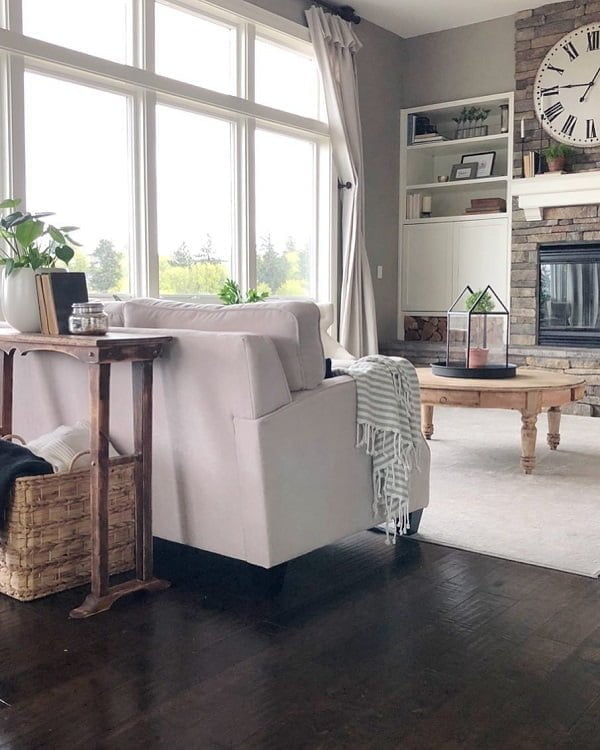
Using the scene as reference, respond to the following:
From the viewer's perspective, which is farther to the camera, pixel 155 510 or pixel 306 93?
pixel 306 93

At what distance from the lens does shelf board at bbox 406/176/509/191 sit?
Result: 6.92 meters

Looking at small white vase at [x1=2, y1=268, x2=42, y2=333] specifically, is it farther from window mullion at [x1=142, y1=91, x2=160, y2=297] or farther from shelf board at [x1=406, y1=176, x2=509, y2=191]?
shelf board at [x1=406, y1=176, x2=509, y2=191]

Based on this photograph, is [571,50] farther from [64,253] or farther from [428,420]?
[64,253]

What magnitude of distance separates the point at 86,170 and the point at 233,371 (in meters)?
2.91

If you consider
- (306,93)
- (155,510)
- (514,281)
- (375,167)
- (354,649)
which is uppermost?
(306,93)

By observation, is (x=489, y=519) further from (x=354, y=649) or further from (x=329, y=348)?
(x=329, y=348)

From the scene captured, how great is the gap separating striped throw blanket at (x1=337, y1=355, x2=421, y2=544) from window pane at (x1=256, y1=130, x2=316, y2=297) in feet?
11.3

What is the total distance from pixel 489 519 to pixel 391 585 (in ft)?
2.77

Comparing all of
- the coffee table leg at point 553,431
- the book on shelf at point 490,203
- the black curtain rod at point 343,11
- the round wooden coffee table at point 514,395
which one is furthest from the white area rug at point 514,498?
the black curtain rod at point 343,11

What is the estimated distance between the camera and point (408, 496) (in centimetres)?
284

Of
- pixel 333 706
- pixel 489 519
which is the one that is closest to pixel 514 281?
pixel 489 519

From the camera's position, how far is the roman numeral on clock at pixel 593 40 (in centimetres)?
627

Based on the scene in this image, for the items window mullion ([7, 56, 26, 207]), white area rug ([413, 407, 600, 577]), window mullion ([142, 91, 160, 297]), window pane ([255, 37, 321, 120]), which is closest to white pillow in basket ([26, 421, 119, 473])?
white area rug ([413, 407, 600, 577])

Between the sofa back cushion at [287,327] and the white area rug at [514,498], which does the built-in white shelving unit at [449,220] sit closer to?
the white area rug at [514,498]
